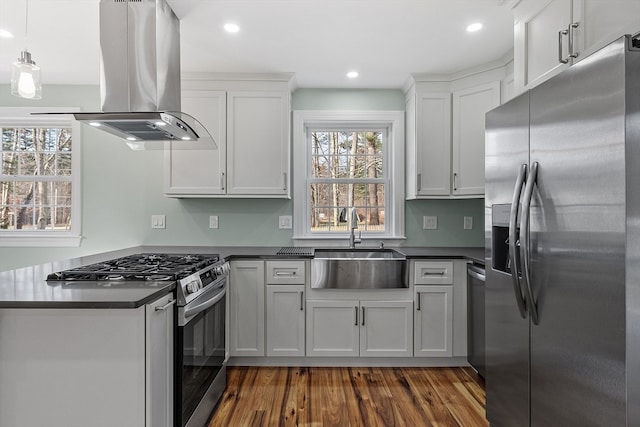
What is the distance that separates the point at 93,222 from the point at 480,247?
3599 millimetres

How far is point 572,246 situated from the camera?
1.28 metres

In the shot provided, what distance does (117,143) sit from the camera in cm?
346

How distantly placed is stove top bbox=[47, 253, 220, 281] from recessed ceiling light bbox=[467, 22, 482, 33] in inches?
88.7

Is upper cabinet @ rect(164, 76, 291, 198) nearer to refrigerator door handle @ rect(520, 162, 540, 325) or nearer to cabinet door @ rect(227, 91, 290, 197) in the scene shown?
cabinet door @ rect(227, 91, 290, 197)

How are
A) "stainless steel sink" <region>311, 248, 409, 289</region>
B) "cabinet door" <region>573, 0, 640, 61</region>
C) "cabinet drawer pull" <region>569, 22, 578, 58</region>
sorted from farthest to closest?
"stainless steel sink" <region>311, 248, 409, 289</region>
"cabinet drawer pull" <region>569, 22, 578, 58</region>
"cabinet door" <region>573, 0, 640, 61</region>

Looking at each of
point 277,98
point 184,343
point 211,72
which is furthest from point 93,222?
point 184,343

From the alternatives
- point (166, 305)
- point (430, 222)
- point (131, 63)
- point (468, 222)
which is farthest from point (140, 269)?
point (468, 222)

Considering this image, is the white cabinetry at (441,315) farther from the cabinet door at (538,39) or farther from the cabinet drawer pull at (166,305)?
the cabinet drawer pull at (166,305)

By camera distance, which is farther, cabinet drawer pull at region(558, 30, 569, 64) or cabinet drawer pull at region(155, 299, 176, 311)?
cabinet drawer pull at region(558, 30, 569, 64)

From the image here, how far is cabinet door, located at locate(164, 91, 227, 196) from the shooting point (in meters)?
3.14

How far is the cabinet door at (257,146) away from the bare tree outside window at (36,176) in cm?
170

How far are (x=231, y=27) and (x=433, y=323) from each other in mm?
2558

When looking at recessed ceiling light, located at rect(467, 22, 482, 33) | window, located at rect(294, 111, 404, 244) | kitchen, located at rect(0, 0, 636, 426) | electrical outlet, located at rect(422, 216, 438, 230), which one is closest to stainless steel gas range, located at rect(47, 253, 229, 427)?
kitchen, located at rect(0, 0, 636, 426)

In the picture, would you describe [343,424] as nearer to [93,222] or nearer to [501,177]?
[501,177]
